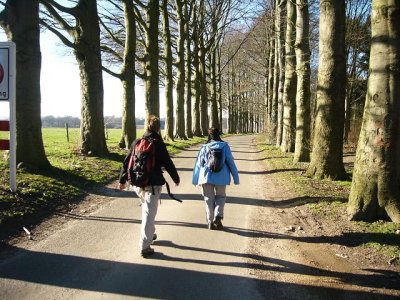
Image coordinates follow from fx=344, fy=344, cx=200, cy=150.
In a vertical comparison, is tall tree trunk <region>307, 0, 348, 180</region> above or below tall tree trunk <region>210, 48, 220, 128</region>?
below

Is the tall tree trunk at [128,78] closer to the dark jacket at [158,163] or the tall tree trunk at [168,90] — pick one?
the tall tree trunk at [168,90]

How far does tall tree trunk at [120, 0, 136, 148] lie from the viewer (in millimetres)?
15602

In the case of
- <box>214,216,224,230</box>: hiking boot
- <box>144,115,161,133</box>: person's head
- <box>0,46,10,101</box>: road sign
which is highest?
<box>0,46,10,101</box>: road sign

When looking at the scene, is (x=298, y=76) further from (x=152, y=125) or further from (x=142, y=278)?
(x=142, y=278)

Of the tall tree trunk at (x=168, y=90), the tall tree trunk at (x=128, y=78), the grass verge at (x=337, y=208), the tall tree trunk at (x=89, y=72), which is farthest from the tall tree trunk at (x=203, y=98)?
the grass verge at (x=337, y=208)

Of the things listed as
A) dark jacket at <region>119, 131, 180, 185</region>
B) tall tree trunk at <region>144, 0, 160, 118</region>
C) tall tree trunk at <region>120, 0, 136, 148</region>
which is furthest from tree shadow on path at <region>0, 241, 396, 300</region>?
tall tree trunk at <region>144, 0, 160, 118</region>

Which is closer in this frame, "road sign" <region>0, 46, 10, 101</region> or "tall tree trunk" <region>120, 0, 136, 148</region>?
"road sign" <region>0, 46, 10, 101</region>

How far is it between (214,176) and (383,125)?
3.11 m

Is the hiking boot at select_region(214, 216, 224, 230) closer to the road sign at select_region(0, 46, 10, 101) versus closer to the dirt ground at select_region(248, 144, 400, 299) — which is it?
the dirt ground at select_region(248, 144, 400, 299)

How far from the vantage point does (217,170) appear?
6027 millimetres

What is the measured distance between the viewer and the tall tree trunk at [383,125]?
600 cm

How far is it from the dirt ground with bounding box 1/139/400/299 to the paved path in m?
0.22

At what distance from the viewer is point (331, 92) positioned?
963 cm

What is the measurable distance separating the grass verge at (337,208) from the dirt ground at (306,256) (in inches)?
2.9
